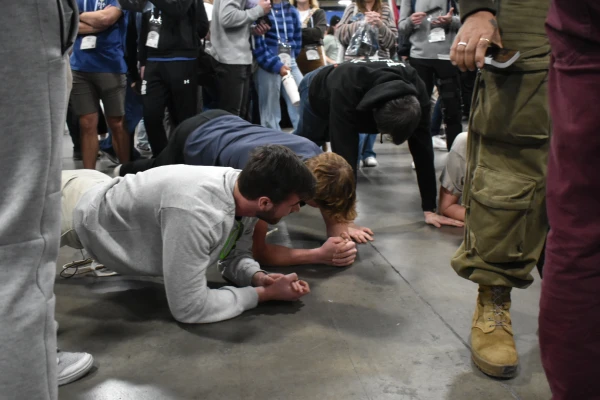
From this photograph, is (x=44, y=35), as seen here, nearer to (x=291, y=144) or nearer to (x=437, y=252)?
(x=291, y=144)

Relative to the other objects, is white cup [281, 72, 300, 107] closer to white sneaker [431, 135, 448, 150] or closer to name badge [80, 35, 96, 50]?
name badge [80, 35, 96, 50]

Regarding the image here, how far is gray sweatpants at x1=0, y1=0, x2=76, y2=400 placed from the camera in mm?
825

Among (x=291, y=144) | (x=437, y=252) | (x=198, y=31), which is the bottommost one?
(x=437, y=252)

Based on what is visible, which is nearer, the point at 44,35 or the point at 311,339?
Result: the point at 44,35

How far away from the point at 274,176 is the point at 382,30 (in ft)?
8.20

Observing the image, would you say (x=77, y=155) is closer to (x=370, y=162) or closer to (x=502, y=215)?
(x=370, y=162)

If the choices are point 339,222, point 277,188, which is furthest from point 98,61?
point 277,188

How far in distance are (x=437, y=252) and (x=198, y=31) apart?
1.97 m

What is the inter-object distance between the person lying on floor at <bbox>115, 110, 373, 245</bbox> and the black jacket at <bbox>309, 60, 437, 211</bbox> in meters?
0.38

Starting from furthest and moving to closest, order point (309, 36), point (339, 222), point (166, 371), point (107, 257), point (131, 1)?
point (309, 36) → point (131, 1) → point (339, 222) → point (107, 257) → point (166, 371)

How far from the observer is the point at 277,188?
5.51 feet

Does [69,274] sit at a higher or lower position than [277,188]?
lower

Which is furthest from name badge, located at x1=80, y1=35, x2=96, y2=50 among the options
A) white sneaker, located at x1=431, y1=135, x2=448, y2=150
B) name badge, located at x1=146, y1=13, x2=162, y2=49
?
white sneaker, located at x1=431, y1=135, x2=448, y2=150

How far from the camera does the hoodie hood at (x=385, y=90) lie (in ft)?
8.13
